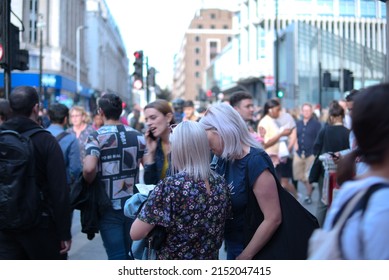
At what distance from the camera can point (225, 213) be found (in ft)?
9.75

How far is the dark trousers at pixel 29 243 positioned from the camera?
11.4 ft

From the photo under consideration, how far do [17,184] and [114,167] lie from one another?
122 cm

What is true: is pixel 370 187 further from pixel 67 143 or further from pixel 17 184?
pixel 67 143

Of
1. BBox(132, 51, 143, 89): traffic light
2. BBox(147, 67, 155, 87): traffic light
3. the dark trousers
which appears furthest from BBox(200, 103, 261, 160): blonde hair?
BBox(147, 67, 155, 87): traffic light

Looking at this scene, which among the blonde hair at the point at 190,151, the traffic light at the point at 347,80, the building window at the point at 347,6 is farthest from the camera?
the traffic light at the point at 347,80

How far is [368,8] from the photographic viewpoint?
757cm

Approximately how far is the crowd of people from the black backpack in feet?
0.43

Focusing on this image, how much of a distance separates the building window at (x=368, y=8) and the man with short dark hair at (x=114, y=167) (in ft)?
13.1

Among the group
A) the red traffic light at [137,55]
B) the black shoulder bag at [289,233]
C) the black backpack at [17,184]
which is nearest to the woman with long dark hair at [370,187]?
the black shoulder bag at [289,233]

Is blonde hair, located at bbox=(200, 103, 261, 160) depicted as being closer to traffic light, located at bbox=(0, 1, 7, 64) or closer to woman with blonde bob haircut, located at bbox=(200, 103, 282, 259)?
woman with blonde bob haircut, located at bbox=(200, 103, 282, 259)

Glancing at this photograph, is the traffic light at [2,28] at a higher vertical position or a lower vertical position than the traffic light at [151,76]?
lower

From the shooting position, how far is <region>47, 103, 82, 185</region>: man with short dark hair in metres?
5.92

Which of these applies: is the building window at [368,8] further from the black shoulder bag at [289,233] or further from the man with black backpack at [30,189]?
the man with black backpack at [30,189]
